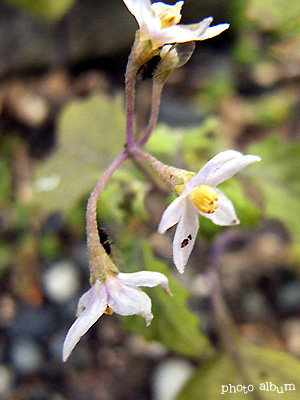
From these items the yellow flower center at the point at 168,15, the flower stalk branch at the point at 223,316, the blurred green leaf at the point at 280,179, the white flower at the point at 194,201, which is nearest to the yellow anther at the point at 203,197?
the white flower at the point at 194,201

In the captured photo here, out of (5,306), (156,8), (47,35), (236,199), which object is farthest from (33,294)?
(47,35)

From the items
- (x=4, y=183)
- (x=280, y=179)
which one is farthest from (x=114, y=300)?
(x=4, y=183)

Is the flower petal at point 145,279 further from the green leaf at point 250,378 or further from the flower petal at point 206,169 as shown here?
the green leaf at point 250,378

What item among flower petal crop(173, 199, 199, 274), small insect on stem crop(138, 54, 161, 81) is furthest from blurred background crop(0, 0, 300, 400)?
small insect on stem crop(138, 54, 161, 81)

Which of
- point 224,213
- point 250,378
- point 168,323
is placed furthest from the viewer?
point 250,378

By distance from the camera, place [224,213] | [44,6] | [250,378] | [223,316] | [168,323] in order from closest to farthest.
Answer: [224,213] → [168,323] → [250,378] → [223,316] → [44,6]

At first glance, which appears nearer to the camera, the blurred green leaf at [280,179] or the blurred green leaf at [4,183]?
the blurred green leaf at [280,179]

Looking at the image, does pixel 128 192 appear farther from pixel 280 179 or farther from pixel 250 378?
pixel 250 378
